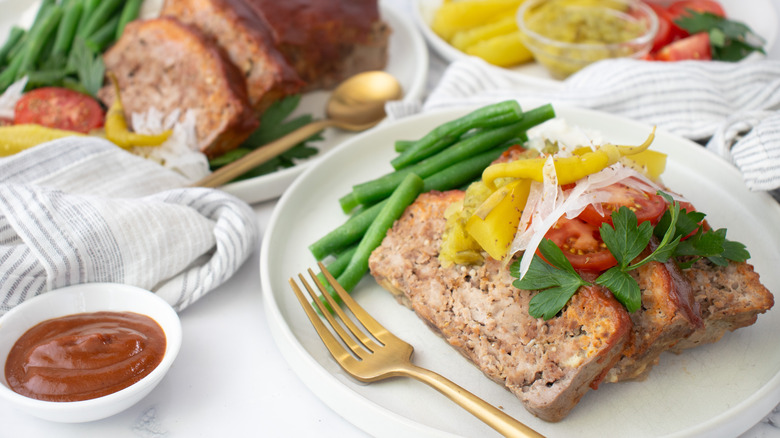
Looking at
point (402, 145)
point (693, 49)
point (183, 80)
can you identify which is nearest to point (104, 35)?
point (183, 80)

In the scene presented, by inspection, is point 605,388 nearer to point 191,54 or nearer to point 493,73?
point 493,73

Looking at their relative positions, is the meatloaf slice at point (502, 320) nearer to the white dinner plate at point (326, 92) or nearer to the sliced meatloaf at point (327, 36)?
the white dinner plate at point (326, 92)

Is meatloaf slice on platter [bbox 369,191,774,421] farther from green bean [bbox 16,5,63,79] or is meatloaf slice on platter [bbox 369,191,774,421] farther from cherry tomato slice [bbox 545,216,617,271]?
green bean [bbox 16,5,63,79]

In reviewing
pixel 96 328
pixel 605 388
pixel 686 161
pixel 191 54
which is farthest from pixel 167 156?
pixel 686 161

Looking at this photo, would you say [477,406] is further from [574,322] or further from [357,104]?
[357,104]

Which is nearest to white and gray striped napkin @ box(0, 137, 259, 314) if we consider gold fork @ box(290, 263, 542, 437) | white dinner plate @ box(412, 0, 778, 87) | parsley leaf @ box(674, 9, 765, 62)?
gold fork @ box(290, 263, 542, 437)
